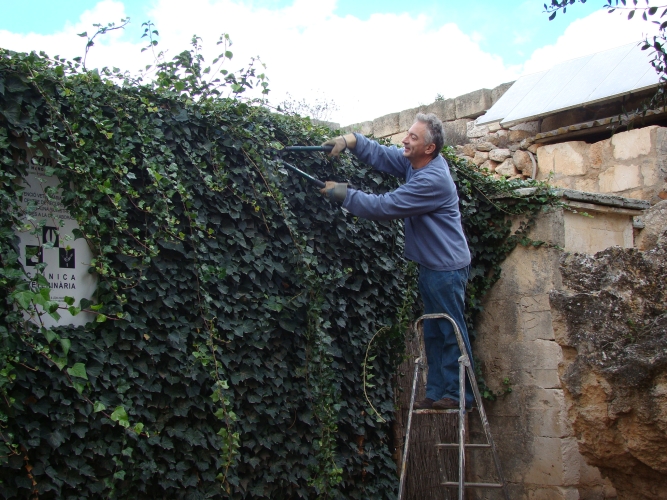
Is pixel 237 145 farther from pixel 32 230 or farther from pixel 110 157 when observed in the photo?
pixel 32 230

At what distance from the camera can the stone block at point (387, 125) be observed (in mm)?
9555

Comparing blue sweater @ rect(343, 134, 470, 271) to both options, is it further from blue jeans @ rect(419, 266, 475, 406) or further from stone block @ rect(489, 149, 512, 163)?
stone block @ rect(489, 149, 512, 163)

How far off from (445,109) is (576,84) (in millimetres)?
1835

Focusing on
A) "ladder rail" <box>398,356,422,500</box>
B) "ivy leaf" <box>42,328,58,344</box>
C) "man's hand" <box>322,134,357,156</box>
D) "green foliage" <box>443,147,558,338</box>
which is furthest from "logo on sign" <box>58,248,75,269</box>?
"green foliage" <box>443,147,558,338</box>

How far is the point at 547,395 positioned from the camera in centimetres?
524

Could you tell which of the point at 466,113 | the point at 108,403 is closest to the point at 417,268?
the point at 108,403

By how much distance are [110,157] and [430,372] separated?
2.31 metres

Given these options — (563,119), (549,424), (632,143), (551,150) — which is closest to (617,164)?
(632,143)

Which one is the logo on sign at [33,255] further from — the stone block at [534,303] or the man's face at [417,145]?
the stone block at [534,303]

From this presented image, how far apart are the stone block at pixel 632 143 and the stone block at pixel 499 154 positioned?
54.1 inches

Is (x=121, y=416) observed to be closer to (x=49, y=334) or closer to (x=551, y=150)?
(x=49, y=334)

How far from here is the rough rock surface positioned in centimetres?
319

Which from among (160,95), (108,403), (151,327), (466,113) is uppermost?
(466,113)

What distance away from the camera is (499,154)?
321 inches
